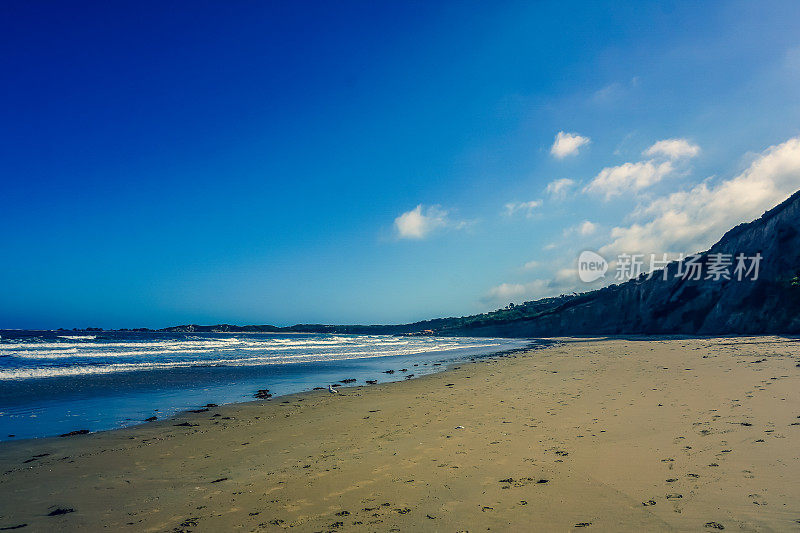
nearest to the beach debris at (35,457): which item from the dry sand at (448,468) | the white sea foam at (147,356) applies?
the dry sand at (448,468)

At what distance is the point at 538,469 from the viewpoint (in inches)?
215

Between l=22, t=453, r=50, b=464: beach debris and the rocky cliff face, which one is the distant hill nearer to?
the rocky cliff face

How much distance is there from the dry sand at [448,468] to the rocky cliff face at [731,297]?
3444 cm

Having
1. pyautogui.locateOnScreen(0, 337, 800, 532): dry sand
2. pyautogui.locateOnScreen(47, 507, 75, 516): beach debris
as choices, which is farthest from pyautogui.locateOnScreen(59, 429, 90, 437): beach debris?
pyautogui.locateOnScreen(47, 507, 75, 516): beach debris

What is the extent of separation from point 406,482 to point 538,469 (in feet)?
6.13

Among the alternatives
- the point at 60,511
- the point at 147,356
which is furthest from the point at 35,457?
the point at 147,356

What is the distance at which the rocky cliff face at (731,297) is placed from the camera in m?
35.3

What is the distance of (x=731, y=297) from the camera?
130ft

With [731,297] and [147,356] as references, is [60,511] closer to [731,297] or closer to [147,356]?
[147,356]

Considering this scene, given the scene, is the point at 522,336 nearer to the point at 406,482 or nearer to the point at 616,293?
the point at 616,293

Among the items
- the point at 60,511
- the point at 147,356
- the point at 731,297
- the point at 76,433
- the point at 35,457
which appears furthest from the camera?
the point at 731,297

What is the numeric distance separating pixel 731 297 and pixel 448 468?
47.2 m

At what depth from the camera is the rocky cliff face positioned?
116ft

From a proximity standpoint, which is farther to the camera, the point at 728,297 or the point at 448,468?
the point at 728,297
